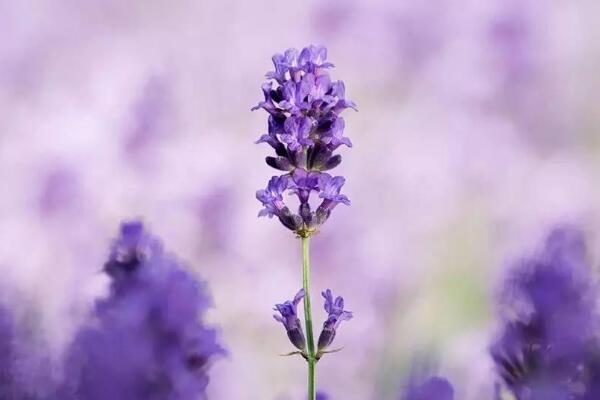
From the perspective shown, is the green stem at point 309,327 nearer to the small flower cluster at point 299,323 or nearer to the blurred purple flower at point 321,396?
the small flower cluster at point 299,323

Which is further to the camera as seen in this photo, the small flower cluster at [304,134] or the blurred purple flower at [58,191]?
the blurred purple flower at [58,191]

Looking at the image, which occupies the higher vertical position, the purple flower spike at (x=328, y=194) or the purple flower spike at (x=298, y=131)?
the purple flower spike at (x=298, y=131)

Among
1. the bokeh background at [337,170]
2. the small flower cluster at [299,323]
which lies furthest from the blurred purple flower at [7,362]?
the small flower cluster at [299,323]

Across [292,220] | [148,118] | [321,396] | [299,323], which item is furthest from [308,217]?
[148,118]

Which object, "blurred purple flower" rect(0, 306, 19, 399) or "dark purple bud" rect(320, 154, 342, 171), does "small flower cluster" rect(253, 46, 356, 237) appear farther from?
"blurred purple flower" rect(0, 306, 19, 399)

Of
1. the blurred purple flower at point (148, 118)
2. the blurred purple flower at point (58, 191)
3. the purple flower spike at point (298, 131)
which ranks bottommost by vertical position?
the purple flower spike at point (298, 131)

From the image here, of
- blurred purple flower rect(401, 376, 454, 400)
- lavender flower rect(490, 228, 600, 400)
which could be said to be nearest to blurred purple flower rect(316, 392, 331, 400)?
blurred purple flower rect(401, 376, 454, 400)

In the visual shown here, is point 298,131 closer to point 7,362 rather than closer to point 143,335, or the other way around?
point 143,335
